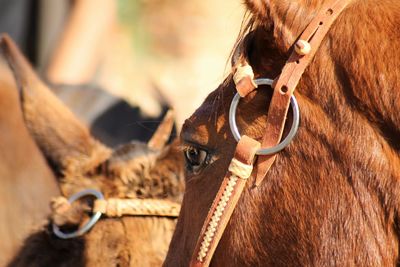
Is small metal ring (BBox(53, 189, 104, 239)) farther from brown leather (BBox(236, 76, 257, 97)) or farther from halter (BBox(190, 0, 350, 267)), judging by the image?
brown leather (BBox(236, 76, 257, 97))

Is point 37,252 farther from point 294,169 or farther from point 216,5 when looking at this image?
point 216,5

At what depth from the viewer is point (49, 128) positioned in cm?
269

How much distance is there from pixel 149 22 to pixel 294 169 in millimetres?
5037

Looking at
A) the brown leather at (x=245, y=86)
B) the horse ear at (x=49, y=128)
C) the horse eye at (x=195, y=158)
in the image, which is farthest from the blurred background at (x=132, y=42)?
the brown leather at (x=245, y=86)

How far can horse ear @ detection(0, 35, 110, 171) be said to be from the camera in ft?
8.70

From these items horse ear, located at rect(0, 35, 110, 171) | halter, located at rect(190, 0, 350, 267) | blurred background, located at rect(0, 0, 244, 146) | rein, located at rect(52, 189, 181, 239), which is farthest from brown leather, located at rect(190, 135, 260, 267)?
blurred background, located at rect(0, 0, 244, 146)

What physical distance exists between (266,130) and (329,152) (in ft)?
0.43

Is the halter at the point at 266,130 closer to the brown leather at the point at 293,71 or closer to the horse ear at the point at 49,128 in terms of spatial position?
the brown leather at the point at 293,71

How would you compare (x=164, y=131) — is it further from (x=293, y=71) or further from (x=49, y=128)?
(x=293, y=71)

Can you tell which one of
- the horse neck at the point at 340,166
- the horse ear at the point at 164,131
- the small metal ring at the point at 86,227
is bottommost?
the small metal ring at the point at 86,227

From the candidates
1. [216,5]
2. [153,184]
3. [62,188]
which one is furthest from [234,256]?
[216,5]

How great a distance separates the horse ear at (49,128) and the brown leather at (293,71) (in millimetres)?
1150

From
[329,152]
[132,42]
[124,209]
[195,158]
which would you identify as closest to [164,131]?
[124,209]

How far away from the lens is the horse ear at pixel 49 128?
265cm
